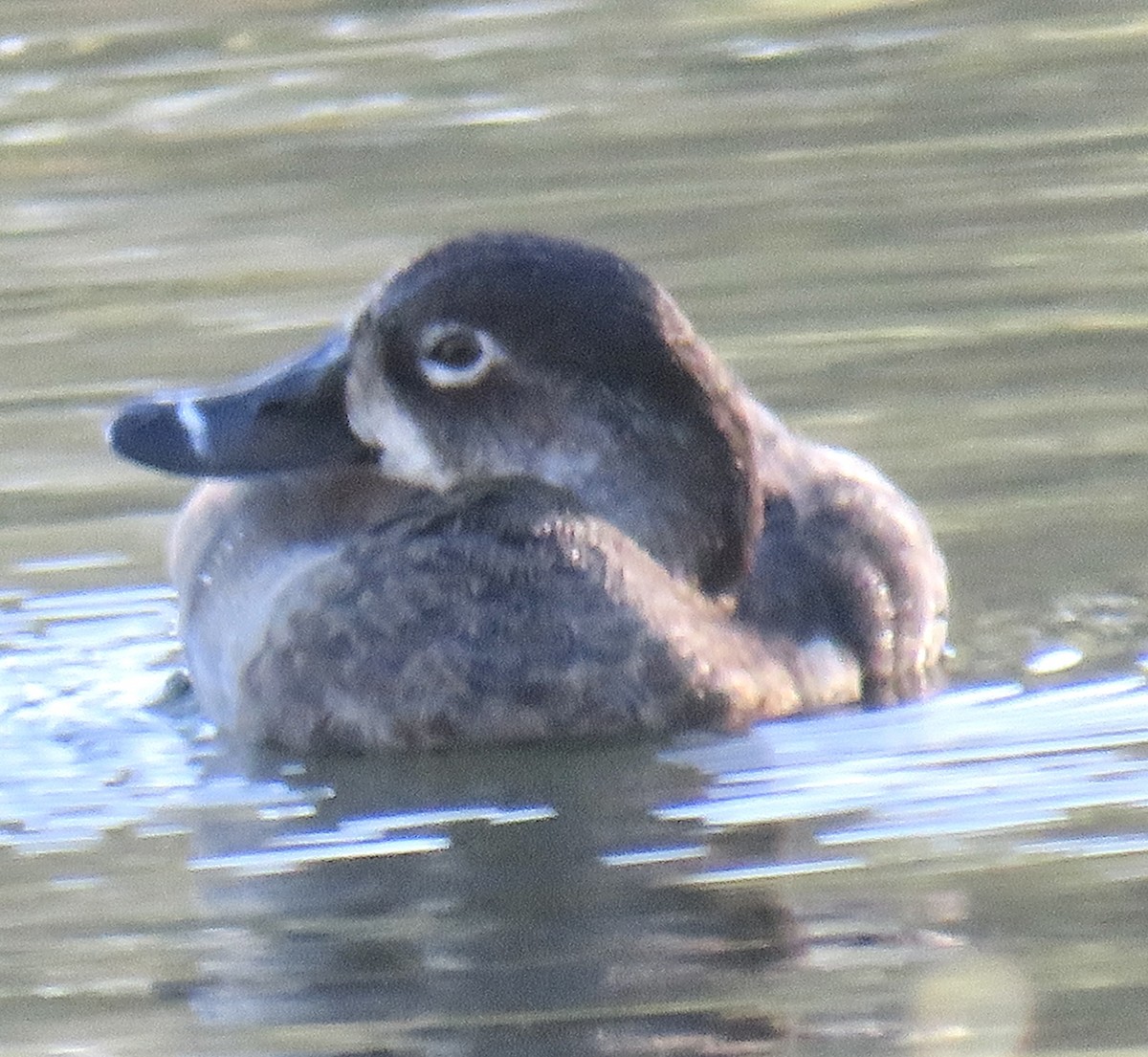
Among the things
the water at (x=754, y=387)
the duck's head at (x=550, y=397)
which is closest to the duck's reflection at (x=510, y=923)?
the water at (x=754, y=387)

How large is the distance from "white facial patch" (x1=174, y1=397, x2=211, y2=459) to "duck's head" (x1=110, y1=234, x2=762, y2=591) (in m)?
0.18

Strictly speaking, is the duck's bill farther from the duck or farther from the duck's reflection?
the duck's reflection

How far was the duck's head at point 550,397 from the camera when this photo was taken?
731 centimetres

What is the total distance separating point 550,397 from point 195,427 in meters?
0.93

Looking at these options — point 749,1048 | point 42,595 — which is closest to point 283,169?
point 42,595

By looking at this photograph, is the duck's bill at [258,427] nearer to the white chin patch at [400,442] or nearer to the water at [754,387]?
the white chin patch at [400,442]

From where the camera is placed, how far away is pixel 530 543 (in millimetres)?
7422

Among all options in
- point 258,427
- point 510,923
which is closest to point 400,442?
point 258,427

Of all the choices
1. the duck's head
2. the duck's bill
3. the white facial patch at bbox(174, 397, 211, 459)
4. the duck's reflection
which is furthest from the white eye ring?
the duck's reflection

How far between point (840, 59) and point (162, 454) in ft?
22.0

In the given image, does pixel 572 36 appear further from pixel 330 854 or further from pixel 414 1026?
pixel 414 1026

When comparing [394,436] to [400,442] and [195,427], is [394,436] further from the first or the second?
[195,427]

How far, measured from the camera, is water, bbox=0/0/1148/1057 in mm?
5992

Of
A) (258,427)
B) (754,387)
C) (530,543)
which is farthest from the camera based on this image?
(754,387)
